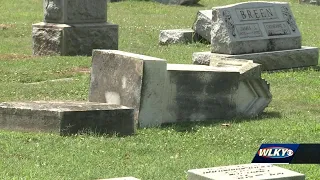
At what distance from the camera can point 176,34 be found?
61.9ft

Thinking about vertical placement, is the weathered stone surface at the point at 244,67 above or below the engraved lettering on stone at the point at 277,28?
below

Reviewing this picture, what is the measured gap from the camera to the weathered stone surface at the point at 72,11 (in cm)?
1697

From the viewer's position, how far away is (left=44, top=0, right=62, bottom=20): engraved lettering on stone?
17.0m

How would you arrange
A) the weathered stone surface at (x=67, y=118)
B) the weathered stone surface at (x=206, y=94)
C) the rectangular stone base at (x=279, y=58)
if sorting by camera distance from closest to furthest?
the weathered stone surface at (x=67, y=118) → the weathered stone surface at (x=206, y=94) → the rectangular stone base at (x=279, y=58)

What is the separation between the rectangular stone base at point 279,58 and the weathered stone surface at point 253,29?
6.4 inches

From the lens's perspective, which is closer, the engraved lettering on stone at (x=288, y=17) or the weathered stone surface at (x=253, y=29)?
the weathered stone surface at (x=253, y=29)

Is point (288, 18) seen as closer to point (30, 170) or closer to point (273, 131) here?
point (273, 131)

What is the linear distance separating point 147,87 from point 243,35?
198 inches

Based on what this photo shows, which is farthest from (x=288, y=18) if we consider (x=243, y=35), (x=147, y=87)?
A: (x=147, y=87)

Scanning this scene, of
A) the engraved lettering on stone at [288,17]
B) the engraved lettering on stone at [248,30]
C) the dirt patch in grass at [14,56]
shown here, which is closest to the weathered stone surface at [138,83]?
the engraved lettering on stone at [248,30]

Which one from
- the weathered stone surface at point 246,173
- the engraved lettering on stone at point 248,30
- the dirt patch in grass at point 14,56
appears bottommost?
the dirt patch in grass at point 14,56

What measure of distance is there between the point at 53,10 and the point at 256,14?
13.2ft

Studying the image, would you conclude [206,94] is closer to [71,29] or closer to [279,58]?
[279,58]

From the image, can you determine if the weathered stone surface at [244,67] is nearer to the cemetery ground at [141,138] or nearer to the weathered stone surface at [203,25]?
the cemetery ground at [141,138]
